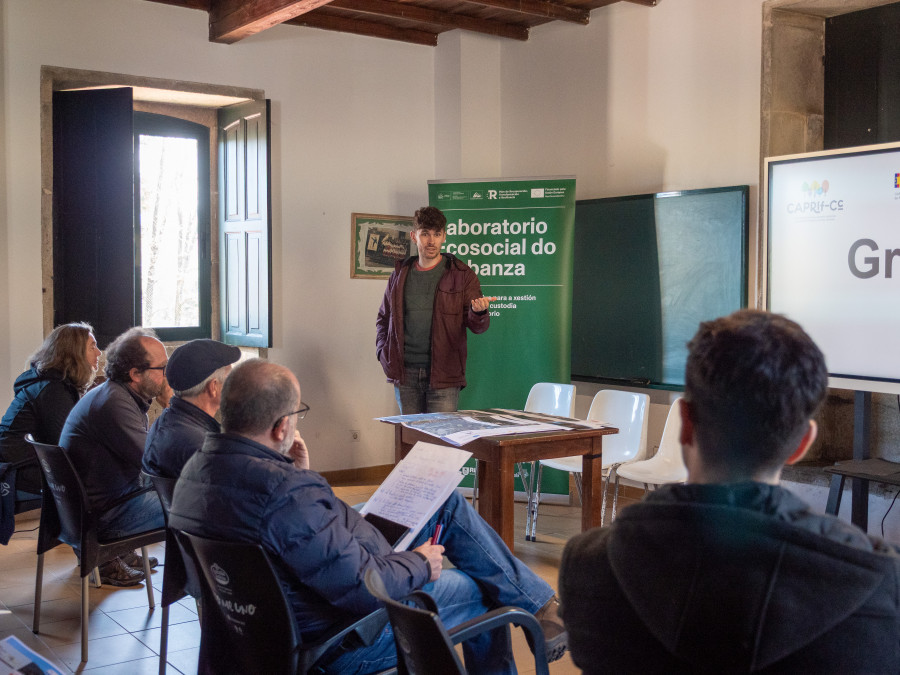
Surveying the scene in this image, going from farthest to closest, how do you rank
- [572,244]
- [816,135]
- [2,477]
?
[572,244] < [816,135] < [2,477]

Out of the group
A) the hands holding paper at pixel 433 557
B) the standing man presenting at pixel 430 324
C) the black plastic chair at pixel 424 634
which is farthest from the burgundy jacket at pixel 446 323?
the black plastic chair at pixel 424 634

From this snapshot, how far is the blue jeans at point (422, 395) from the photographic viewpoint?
198 inches

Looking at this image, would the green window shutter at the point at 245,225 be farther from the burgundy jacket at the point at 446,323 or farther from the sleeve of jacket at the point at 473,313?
the sleeve of jacket at the point at 473,313

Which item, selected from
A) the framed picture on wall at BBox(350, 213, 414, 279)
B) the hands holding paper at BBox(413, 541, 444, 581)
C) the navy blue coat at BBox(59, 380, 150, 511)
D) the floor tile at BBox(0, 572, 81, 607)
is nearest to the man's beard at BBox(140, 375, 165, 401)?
the navy blue coat at BBox(59, 380, 150, 511)

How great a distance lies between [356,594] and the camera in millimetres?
2000

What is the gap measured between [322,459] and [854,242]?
12.6 ft

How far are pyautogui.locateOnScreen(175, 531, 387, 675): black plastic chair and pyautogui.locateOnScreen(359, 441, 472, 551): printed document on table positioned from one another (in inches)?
14.5

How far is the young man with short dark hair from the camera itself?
3.63 ft

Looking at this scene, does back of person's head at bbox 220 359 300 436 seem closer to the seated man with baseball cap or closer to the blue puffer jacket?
the blue puffer jacket

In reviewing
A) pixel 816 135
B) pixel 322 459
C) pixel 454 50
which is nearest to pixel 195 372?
pixel 322 459

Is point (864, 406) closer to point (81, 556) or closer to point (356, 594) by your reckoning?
point (356, 594)

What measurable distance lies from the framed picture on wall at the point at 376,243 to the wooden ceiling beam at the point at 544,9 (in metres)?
1.69

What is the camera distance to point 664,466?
14.8 ft

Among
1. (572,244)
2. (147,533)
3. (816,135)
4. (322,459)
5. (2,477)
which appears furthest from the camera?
(322,459)
